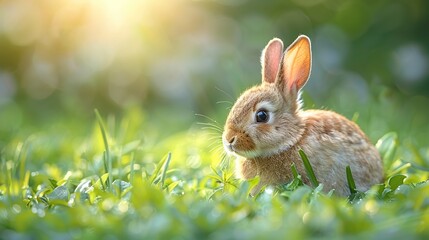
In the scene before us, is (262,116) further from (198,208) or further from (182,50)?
(182,50)

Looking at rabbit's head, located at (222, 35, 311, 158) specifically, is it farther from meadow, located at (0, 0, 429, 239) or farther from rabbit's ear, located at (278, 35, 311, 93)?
meadow, located at (0, 0, 429, 239)

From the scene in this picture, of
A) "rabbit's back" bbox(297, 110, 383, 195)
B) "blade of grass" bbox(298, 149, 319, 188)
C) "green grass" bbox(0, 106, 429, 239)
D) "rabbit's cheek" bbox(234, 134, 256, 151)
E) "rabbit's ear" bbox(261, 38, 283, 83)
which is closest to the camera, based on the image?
"green grass" bbox(0, 106, 429, 239)

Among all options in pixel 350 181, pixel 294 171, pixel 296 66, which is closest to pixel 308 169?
pixel 294 171

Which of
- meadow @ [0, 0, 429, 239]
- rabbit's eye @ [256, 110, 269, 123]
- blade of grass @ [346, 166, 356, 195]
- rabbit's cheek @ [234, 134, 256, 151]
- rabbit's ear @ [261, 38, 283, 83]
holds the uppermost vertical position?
rabbit's ear @ [261, 38, 283, 83]

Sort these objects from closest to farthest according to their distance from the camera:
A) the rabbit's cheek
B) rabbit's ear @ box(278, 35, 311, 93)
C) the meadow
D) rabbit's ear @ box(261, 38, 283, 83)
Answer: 1. the rabbit's cheek
2. rabbit's ear @ box(278, 35, 311, 93)
3. rabbit's ear @ box(261, 38, 283, 83)
4. the meadow

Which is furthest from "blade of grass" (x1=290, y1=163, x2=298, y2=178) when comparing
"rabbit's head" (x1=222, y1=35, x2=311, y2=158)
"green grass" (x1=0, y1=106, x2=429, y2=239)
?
"rabbit's head" (x1=222, y1=35, x2=311, y2=158)

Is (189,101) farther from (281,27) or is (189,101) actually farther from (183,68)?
(281,27)
